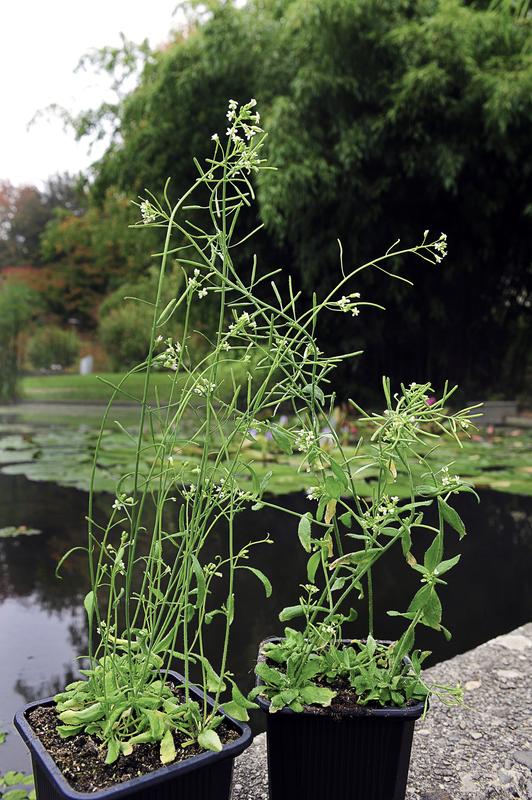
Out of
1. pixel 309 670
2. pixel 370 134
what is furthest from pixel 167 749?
pixel 370 134

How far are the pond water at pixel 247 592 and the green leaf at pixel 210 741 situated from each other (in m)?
0.68

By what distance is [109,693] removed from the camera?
1.00 metres

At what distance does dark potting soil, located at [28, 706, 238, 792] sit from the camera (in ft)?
2.94

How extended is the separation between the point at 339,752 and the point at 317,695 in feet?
0.35

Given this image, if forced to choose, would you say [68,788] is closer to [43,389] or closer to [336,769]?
[336,769]

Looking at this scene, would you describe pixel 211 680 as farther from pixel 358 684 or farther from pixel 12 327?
pixel 12 327

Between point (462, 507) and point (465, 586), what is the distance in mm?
1266

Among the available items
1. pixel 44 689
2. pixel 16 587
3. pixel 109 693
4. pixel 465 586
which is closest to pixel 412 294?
pixel 465 586

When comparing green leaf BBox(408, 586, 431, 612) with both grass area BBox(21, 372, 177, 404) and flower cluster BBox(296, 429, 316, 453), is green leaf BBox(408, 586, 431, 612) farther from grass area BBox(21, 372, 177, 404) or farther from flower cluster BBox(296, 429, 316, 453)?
grass area BBox(21, 372, 177, 404)

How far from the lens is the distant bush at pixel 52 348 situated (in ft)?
37.7

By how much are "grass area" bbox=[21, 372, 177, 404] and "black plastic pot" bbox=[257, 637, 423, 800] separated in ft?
28.0

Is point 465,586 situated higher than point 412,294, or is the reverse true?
point 412,294

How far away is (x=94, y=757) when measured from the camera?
3.08 ft

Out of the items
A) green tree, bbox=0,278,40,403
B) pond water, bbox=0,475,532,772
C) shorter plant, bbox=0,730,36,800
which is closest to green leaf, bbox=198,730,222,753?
shorter plant, bbox=0,730,36,800
